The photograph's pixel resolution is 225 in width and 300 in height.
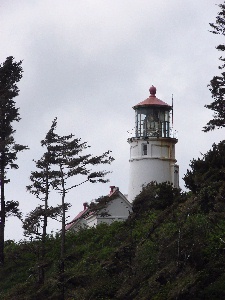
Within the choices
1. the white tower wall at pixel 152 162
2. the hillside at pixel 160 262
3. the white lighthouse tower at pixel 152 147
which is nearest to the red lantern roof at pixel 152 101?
the white lighthouse tower at pixel 152 147

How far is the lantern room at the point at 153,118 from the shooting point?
5075cm

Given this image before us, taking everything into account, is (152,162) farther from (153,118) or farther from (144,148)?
(153,118)

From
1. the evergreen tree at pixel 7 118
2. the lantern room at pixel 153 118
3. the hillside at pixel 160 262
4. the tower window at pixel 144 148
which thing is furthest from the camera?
the lantern room at pixel 153 118

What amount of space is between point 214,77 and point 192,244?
613cm

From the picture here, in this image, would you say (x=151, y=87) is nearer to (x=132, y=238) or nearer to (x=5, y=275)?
(x=5, y=275)

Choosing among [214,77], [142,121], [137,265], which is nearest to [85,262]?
[137,265]

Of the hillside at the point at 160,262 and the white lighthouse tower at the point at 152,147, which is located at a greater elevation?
the white lighthouse tower at the point at 152,147

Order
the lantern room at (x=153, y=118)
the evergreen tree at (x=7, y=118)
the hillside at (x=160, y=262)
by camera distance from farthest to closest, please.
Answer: the lantern room at (x=153, y=118)
the evergreen tree at (x=7, y=118)
the hillside at (x=160, y=262)

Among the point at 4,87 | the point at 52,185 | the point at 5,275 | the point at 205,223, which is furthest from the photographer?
the point at 4,87

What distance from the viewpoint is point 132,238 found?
30.2 meters

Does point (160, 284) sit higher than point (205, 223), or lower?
lower

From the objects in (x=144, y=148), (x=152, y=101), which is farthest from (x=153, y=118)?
(x=144, y=148)

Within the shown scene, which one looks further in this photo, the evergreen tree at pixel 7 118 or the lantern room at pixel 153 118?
the lantern room at pixel 153 118

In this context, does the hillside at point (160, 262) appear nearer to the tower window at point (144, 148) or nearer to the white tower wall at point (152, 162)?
the white tower wall at point (152, 162)
